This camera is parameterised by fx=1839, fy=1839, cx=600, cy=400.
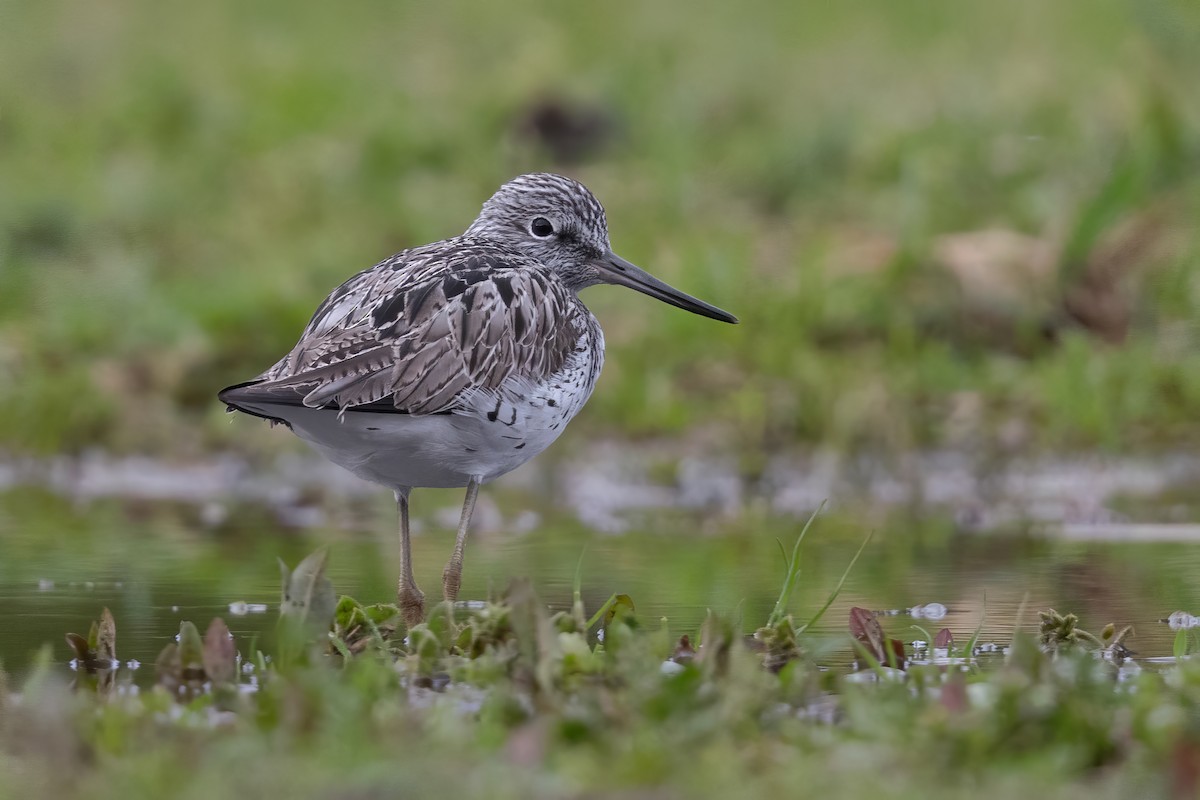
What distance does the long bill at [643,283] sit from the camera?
23.1 ft

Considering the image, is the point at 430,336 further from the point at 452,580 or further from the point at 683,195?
the point at 683,195

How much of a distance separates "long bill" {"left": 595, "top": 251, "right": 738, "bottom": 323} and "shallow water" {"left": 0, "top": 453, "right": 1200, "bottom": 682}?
3.31 ft

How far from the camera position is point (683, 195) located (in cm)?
1249

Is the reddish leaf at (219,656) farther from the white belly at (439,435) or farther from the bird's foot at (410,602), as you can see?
the bird's foot at (410,602)

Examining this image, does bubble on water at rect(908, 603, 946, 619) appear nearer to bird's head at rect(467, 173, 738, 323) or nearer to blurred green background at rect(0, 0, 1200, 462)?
bird's head at rect(467, 173, 738, 323)

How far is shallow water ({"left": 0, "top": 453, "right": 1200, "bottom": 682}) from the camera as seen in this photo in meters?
6.09

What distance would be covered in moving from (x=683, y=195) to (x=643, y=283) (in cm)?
548

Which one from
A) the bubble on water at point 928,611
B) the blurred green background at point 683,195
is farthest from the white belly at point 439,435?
the blurred green background at point 683,195

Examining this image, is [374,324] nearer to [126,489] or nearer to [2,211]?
[126,489]

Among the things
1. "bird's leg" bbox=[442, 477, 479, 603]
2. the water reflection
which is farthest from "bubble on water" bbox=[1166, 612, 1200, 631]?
"bird's leg" bbox=[442, 477, 479, 603]

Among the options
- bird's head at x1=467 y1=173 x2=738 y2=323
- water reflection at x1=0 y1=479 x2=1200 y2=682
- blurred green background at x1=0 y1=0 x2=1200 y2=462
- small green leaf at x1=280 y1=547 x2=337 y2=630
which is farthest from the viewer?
blurred green background at x1=0 y1=0 x2=1200 y2=462

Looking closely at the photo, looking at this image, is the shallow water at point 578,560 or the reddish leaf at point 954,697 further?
the shallow water at point 578,560

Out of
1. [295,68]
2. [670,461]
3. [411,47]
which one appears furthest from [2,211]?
[670,461]

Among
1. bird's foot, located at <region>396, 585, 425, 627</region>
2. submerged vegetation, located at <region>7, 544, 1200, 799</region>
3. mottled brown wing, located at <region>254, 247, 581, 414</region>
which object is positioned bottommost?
submerged vegetation, located at <region>7, 544, 1200, 799</region>
